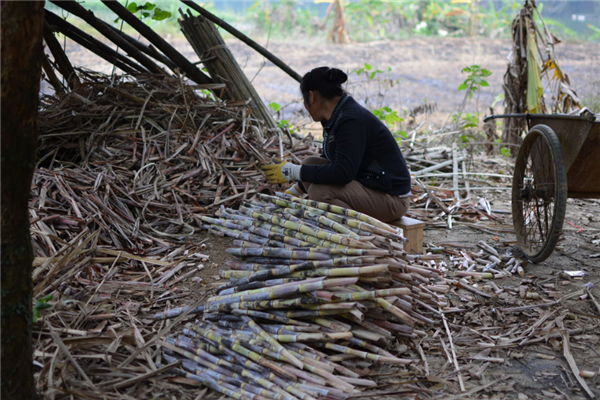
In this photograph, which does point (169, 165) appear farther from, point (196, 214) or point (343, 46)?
point (343, 46)

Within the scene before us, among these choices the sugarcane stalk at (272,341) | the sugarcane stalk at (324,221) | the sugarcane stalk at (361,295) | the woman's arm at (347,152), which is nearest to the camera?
the sugarcane stalk at (272,341)

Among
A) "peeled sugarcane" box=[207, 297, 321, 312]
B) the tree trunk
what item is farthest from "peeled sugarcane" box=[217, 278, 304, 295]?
the tree trunk

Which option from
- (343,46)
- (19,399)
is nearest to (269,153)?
(19,399)

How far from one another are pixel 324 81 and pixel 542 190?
153 cm

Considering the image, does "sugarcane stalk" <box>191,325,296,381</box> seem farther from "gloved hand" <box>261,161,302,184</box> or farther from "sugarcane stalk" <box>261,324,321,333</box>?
"gloved hand" <box>261,161,302,184</box>

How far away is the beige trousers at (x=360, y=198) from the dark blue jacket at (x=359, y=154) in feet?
0.14

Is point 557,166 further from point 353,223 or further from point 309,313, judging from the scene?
point 309,313

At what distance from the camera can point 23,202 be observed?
5.60 ft

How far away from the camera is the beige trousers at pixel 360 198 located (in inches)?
131

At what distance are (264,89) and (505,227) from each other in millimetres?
6852

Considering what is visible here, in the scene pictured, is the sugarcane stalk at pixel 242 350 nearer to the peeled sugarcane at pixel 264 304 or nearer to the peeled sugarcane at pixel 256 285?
the peeled sugarcane at pixel 264 304

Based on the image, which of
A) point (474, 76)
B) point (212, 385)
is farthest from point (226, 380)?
point (474, 76)

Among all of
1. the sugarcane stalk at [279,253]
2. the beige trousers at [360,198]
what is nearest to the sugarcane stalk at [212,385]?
the sugarcane stalk at [279,253]

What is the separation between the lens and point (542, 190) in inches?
133
